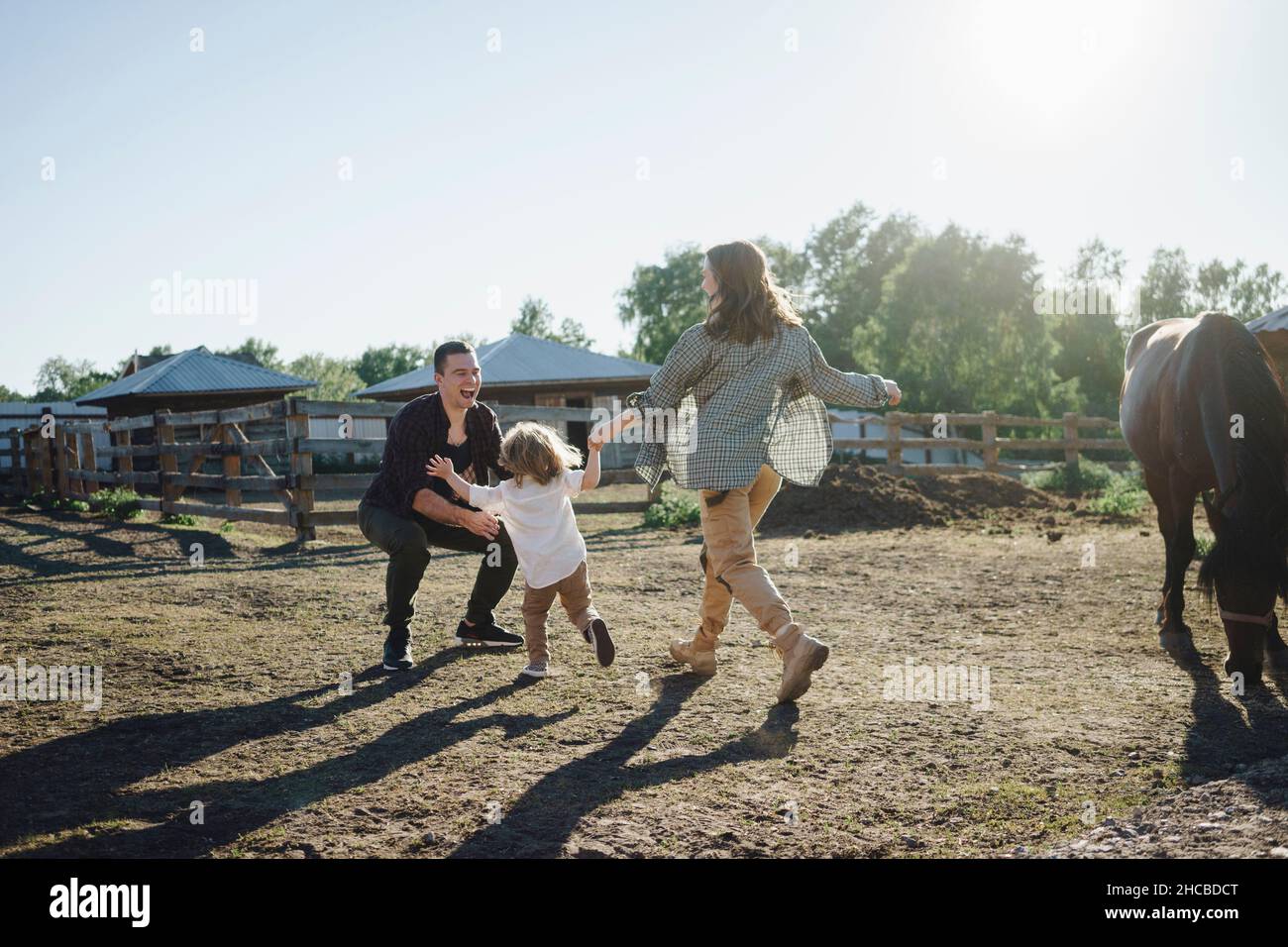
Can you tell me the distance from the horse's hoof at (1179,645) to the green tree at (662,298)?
51.6 metres

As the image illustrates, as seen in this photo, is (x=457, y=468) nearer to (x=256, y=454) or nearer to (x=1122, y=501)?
(x=256, y=454)

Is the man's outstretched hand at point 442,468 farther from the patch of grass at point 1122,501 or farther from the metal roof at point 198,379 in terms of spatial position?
the metal roof at point 198,379

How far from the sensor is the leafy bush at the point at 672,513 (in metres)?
11.6

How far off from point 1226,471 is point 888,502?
26.0 ft

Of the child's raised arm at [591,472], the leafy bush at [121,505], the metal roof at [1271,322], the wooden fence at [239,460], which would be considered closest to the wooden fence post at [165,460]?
the wooden fence at [239,460]

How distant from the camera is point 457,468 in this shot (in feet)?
14.7

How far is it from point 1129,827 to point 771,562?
573 centimetres

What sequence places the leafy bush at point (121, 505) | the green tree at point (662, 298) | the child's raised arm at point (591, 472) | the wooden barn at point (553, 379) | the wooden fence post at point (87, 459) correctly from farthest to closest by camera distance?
1. the green tree at point (662, 298)
2. the wooden barn at point (553, 379)
3. the wooden fence post at point (87, 459)
4. the leafy bush at point (121, 505)
5. the child's raised arm at point (591, 472)

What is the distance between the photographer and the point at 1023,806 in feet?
8.67

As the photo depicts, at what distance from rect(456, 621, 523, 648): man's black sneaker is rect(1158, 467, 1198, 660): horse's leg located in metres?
3.29

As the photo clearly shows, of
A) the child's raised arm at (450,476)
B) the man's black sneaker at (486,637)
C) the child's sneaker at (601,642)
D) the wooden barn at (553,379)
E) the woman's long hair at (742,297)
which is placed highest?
the wooden barn at (553,379)

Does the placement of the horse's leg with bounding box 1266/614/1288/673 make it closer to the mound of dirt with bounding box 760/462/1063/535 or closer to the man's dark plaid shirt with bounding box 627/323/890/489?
the man's dark plaid shirt with bounding box 627/323/890/489

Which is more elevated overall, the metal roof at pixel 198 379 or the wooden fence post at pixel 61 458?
the metal roof at pixel 198 379
